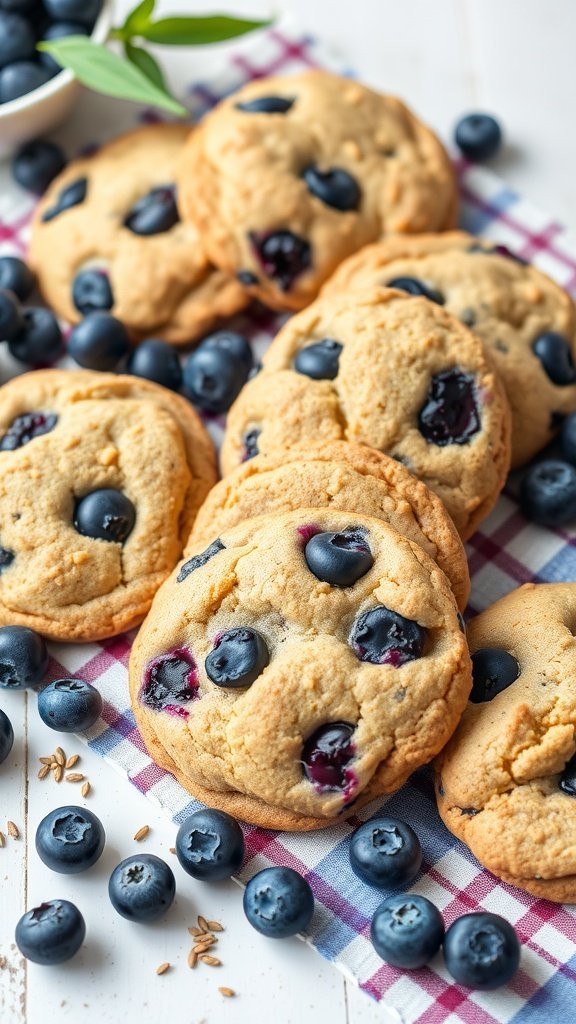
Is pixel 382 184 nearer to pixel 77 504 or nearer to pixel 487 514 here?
pixel 487 514

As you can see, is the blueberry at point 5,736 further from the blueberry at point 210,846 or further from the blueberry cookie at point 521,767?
the blueberry cookie at point 521,767

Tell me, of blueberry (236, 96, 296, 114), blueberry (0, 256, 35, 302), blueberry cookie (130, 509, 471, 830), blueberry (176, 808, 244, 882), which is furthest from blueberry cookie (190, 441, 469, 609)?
blueberry (236, 96, 296, 114)

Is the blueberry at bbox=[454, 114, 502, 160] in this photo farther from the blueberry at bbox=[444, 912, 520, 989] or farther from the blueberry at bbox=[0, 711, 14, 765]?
the blueberry at bbox=[444, 912, 520, 989]

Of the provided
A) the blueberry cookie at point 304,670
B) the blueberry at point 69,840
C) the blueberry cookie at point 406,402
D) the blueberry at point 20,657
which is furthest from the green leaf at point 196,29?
the blueberry at point 69,840

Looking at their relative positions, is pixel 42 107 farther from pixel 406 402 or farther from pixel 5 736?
pixel 5 736

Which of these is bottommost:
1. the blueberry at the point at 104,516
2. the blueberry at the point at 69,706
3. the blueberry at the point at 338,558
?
the blueberry at the point at 69,706

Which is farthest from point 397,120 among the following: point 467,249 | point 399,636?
point 399,636

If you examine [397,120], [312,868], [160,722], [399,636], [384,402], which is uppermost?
[397,120]
